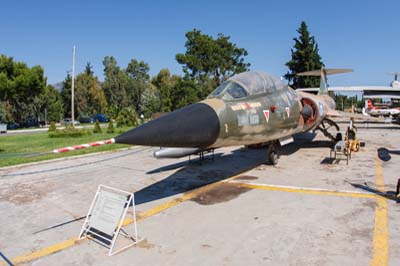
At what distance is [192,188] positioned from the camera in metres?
8.51

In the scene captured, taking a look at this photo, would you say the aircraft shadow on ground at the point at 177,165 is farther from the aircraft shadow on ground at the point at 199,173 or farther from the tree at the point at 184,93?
the tree at the point at 184,93

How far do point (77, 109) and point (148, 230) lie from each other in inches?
2754

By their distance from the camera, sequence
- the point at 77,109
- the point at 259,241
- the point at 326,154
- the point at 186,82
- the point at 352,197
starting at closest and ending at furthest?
the point at 259,241
the point at 352,197
the point at 326,154
the point at 186,82
the point at 77,109

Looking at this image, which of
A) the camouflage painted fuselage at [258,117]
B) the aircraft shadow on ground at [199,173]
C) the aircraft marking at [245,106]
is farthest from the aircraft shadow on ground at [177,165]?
the aircraft marking at [245,106]

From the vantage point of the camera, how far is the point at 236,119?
23.4ft

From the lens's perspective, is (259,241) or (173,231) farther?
(173,231)

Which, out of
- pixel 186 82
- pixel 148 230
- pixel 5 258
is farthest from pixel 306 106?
pixel 186 82

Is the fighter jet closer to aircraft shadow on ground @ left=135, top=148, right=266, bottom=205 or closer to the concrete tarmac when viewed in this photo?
aircraft shadow on ground @ left=135, top=148, right=266, bottom=205

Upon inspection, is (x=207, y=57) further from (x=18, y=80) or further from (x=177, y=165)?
(x=177, y=165)

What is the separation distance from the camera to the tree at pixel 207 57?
169 feet

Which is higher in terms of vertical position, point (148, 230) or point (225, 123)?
point (225, 123)

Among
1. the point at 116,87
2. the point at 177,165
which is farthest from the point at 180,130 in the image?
the point at 116,87

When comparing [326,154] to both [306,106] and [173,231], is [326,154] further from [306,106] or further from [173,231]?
[173,231]

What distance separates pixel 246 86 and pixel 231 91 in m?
0.55
